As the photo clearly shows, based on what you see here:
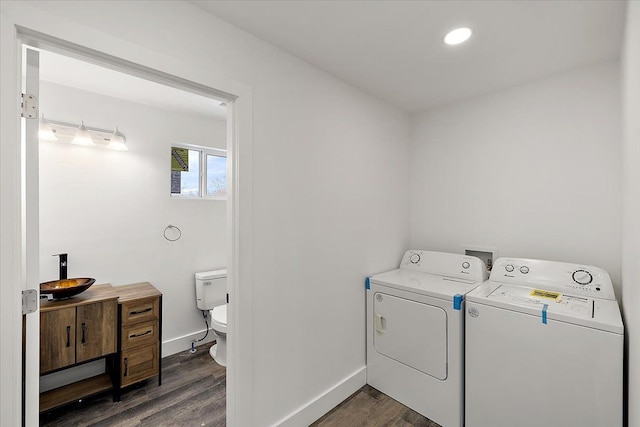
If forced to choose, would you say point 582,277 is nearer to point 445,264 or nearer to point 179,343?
point 445,264

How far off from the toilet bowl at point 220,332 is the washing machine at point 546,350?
190 cm

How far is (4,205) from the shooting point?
0.93 m

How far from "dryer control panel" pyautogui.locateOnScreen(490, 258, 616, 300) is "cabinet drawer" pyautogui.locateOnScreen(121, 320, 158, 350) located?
269 centimetres

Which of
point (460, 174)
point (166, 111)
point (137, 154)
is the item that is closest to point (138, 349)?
point (137, 154)

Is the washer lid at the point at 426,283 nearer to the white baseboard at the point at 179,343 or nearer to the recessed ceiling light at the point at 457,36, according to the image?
the recessed ceiling light at the point at 457,36

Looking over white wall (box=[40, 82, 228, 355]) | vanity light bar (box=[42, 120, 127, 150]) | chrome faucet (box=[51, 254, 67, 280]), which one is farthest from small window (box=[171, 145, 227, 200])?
chrome faucet (box=[51, 254, 67, 280])

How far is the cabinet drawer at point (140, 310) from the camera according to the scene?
213 centimetres

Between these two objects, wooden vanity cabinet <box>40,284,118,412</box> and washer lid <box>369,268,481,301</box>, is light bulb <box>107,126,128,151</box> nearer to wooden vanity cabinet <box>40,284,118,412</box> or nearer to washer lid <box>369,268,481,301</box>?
wooden vanity cabinet <box>40,284,118,412</box>

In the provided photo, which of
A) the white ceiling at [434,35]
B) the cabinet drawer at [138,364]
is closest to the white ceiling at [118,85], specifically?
the white ceiling at [434,35]

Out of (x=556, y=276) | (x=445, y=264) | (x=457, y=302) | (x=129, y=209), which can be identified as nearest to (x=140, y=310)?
(x=129, y=209)

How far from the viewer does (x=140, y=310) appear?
220cm

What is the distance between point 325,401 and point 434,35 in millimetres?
2437

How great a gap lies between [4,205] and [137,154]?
6.00 feet

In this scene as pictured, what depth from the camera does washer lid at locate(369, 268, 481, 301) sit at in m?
1.91
